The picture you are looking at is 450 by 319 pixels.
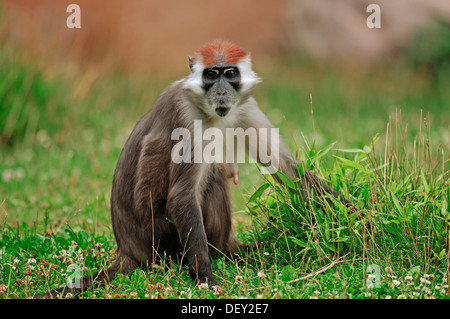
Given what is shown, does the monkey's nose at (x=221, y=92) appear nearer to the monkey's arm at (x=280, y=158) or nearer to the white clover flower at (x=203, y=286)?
the monkey's arm at (x=280, y=158)

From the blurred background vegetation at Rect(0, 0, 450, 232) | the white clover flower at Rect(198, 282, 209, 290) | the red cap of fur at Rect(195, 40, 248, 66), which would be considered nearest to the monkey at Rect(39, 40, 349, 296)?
the red cap of fur at Rect(195, 40, 248, 66)

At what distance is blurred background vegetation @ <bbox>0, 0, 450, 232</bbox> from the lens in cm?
768

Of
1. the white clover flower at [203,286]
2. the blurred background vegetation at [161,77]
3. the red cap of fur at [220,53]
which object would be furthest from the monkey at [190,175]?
the blurred background vegetation at [161,77]

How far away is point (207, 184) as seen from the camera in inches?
187

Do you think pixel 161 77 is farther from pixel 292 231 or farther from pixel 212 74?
pixel 292 231

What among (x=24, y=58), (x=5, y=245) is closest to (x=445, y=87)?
(x=24, y=58)

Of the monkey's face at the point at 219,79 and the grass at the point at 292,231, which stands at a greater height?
the monkey's face at the point at 219,79

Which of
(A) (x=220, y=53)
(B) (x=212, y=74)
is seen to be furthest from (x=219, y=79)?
(A) (x=220, y=53)

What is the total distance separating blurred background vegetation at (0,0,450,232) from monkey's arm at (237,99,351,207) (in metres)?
0.93

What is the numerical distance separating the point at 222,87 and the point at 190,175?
658mm

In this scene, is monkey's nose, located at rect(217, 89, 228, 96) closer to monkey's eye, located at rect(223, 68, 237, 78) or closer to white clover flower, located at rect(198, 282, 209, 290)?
monkey's eye, located at rect(223, 68, 237, 78)

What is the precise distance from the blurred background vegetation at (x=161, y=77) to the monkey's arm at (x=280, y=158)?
926 millimetres

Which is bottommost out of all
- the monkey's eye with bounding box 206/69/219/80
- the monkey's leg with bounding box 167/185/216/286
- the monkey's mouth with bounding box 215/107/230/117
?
the monkey's leg with bounding box 167/185/216/286

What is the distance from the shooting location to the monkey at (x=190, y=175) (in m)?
4.50
